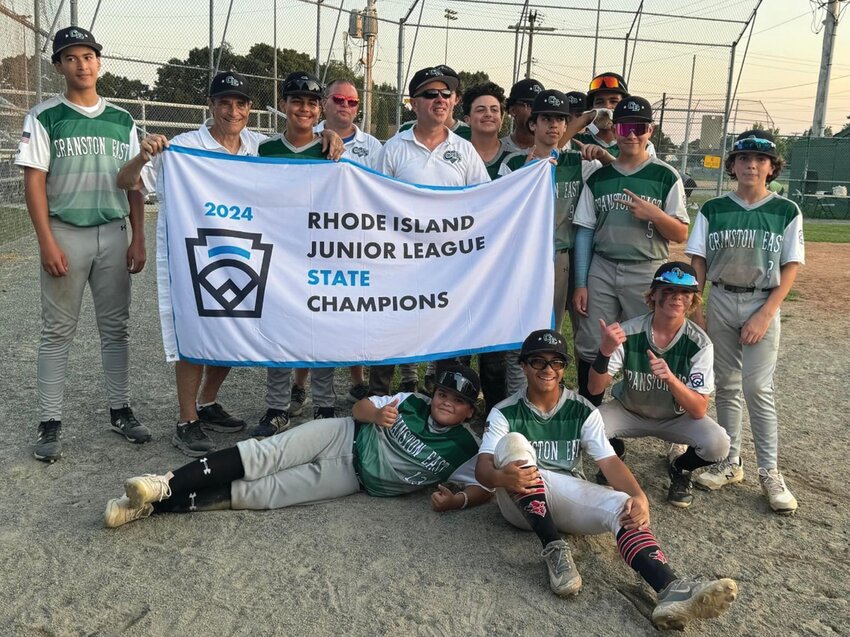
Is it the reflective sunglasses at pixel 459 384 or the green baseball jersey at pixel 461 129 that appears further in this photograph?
the green baseball jersey at pixel 461 129

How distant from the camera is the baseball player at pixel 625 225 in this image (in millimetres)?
4840

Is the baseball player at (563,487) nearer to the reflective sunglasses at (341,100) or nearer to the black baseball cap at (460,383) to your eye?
the black baseball cap at (460,383)

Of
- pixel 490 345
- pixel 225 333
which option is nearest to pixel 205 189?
pixel 225 333

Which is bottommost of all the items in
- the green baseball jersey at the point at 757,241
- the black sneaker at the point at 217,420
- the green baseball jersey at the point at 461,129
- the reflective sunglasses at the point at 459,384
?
the black sneaker at the point at 217,420

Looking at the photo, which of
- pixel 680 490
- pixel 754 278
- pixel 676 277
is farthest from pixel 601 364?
pixel 754 278

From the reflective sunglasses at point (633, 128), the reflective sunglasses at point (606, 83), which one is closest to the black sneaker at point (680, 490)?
the reflective sunglasses at point (633, 128)

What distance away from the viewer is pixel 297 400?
19.6ft

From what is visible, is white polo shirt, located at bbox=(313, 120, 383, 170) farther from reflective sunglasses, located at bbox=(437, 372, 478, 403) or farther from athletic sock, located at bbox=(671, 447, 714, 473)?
athletic sock, located at bbox=(671, 447, 714, 473)

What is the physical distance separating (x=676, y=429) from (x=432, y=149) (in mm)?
2389

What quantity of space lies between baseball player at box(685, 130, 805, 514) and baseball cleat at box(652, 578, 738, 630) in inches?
62.9

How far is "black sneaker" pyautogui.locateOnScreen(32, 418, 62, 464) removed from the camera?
467cm

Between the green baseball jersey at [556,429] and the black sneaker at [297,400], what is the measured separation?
219 cm

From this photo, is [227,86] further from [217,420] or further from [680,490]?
[680,490]

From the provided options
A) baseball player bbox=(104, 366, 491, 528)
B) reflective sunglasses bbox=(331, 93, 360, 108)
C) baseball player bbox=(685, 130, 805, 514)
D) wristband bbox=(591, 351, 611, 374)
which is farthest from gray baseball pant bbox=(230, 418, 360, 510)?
reflective sunglasses bbox=(331, 93, 360, 108)
